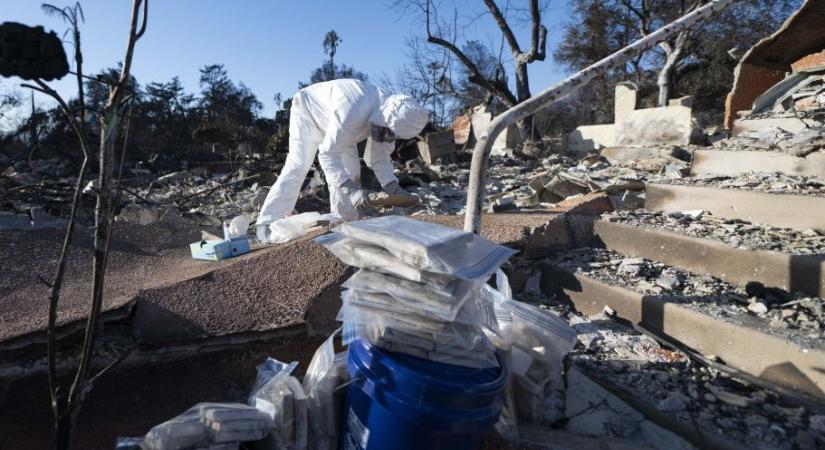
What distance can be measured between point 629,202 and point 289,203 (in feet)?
9.27

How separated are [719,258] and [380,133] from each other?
2.77 m

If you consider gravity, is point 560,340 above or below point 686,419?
above

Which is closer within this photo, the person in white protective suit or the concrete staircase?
the concrete staircase

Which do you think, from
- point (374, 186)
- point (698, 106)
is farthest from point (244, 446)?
point (698, 106)

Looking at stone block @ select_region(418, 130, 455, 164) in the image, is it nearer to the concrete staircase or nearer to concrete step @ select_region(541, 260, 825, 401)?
the concrete staircase

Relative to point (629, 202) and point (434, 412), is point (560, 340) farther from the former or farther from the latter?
point (629, 202)

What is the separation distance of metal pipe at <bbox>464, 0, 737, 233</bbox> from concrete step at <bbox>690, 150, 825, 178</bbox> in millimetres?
1376

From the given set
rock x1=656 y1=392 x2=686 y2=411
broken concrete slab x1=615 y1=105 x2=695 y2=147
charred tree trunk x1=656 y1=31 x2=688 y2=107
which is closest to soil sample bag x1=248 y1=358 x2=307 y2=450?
rock x1=656 y1=392 x2=686 y2=411

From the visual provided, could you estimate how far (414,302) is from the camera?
148 cm

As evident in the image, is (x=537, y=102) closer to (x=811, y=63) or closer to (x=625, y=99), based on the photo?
(x=811, y=63)

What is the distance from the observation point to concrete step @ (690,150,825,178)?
3.04m

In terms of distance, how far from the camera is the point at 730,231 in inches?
106

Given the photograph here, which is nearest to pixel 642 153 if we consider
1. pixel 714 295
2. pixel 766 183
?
pixel 766 183

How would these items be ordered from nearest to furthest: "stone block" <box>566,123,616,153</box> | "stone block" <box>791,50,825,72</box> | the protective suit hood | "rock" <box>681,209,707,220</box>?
1. "rock" <box>681,209,707,220</box>
2. the protective suit hood
3. "stone block" <box>791,50,825,72</box>
4. "stone block" <box>566,123,616,153</box>
